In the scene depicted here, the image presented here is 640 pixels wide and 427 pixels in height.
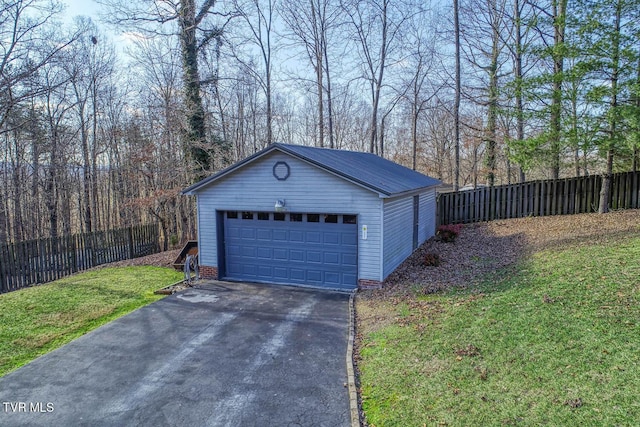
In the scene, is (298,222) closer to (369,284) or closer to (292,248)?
(292,248)

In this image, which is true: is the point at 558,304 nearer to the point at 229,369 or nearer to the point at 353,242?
the point at 353,242

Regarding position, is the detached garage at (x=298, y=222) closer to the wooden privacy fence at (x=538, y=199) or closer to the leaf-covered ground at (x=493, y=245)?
the leaf-covered ground at (x=493, y=245)

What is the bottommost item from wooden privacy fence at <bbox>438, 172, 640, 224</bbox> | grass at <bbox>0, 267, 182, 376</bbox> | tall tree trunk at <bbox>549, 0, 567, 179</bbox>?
grass at <bbox>0, 267, 182, 376</bbox>

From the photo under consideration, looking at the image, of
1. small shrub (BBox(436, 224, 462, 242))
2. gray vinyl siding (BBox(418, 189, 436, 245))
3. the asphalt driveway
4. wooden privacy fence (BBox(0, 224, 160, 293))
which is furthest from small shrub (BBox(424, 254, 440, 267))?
wooden privacy fence (BBox(0, 224, 160, 293))

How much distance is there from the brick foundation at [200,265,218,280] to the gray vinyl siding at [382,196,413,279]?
5.14m

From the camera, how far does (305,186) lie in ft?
34.2

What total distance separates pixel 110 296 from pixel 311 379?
708 cm

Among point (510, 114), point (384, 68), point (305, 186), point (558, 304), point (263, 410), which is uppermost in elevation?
point (384, 68)

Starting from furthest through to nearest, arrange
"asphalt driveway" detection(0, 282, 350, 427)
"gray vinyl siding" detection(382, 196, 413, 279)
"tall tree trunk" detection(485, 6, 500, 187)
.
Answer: "tall tree trunk" detection(485, 6, 500, 187) → "gray vinyl siding" detection(382, 196, 413, 279) → "asphalt driveway" detection(0, 282, 350, 427)

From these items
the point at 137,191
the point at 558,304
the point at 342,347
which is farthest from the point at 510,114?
the point at 137,191

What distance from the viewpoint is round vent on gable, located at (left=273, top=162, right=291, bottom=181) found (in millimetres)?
10547

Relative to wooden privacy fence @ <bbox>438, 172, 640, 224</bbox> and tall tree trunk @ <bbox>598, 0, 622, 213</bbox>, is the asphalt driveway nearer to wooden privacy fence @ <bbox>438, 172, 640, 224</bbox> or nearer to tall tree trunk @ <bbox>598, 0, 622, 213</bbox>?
tall tree trunk @ <bbox>598, 0, 622, 213</bbox>

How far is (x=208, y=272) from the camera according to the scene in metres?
11.8

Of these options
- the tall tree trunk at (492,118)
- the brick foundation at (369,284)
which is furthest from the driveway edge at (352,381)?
the tall tree trunk at (492,118)
